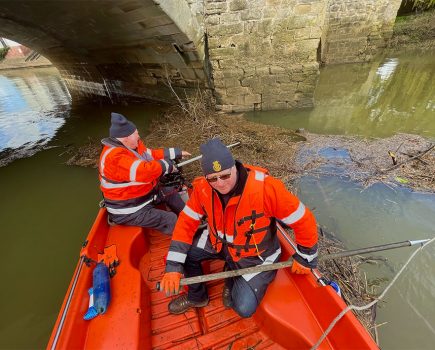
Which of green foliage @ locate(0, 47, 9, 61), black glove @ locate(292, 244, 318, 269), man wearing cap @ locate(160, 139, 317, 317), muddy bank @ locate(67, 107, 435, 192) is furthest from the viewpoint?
green foliage @ locate(0, 47, 9, 61)

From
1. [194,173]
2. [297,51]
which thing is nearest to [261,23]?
[297,51]

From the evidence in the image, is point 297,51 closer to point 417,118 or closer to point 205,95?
point 205,95

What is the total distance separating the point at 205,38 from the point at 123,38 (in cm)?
295

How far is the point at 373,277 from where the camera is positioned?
2695 millimetres

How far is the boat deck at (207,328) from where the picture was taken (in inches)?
78.9

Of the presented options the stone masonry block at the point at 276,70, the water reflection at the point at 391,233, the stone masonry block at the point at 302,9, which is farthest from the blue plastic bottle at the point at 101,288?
the stone masonry block at the point at 302,9

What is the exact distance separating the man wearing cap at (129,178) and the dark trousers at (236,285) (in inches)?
29.3

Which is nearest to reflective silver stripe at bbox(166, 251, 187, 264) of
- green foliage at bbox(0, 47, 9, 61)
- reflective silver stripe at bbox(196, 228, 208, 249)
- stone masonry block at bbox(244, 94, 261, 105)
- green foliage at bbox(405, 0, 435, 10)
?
reflective silver stripe at bbox(196, 228, 208, 249)

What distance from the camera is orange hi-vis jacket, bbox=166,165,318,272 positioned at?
1758 mm

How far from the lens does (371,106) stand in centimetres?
719

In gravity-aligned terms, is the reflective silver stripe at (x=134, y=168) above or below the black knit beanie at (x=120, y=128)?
below

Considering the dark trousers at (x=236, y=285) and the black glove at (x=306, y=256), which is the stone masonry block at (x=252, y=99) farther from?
the black glove at (x=306, y=256)

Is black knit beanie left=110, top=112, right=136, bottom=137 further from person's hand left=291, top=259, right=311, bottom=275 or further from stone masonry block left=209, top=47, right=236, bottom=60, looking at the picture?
stone masonry block left=209, top=47, right=236, bottom=60

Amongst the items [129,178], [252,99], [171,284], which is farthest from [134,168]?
[252,99]
